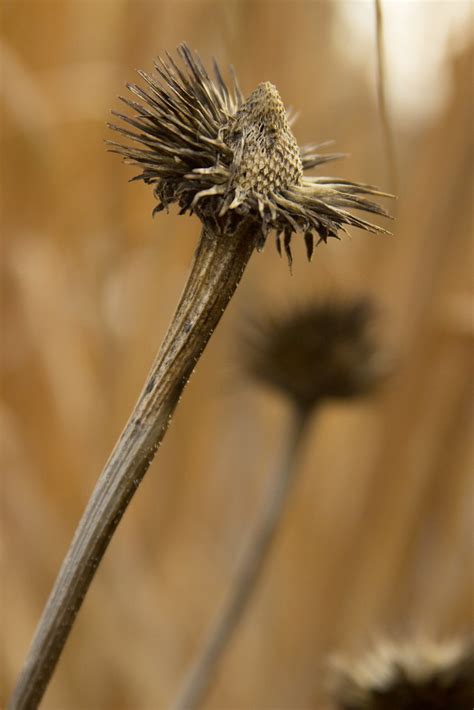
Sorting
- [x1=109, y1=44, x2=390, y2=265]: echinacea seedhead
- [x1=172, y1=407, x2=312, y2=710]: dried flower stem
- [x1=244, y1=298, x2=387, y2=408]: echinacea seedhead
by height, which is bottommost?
[x1=172, y1=407, x2=312, y2=710]: dried flower stem

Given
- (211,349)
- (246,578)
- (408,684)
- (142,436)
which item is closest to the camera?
(142,436)

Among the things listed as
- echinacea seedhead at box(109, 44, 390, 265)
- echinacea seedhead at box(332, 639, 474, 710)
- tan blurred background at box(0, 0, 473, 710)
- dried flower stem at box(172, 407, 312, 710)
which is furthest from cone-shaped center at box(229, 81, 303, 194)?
tan blurred background at box(0, 0, 473, 710)

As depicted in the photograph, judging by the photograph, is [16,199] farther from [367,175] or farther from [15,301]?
[367,175]

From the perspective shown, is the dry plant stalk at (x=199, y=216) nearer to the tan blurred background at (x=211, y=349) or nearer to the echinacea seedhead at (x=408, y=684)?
the echinacea seedhead at (x=408, y=684)

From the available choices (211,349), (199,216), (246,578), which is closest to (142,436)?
(199,216)

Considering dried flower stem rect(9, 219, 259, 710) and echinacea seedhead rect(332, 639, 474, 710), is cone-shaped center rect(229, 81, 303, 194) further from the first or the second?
echinacea seedhead rect(332, 639, 474, 710)

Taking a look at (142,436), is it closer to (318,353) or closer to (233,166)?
(233,166)

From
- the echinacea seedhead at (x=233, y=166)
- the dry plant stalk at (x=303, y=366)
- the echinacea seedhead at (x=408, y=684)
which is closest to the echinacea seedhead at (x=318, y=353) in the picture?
the dry plant stalk at (x=303, y=366)
